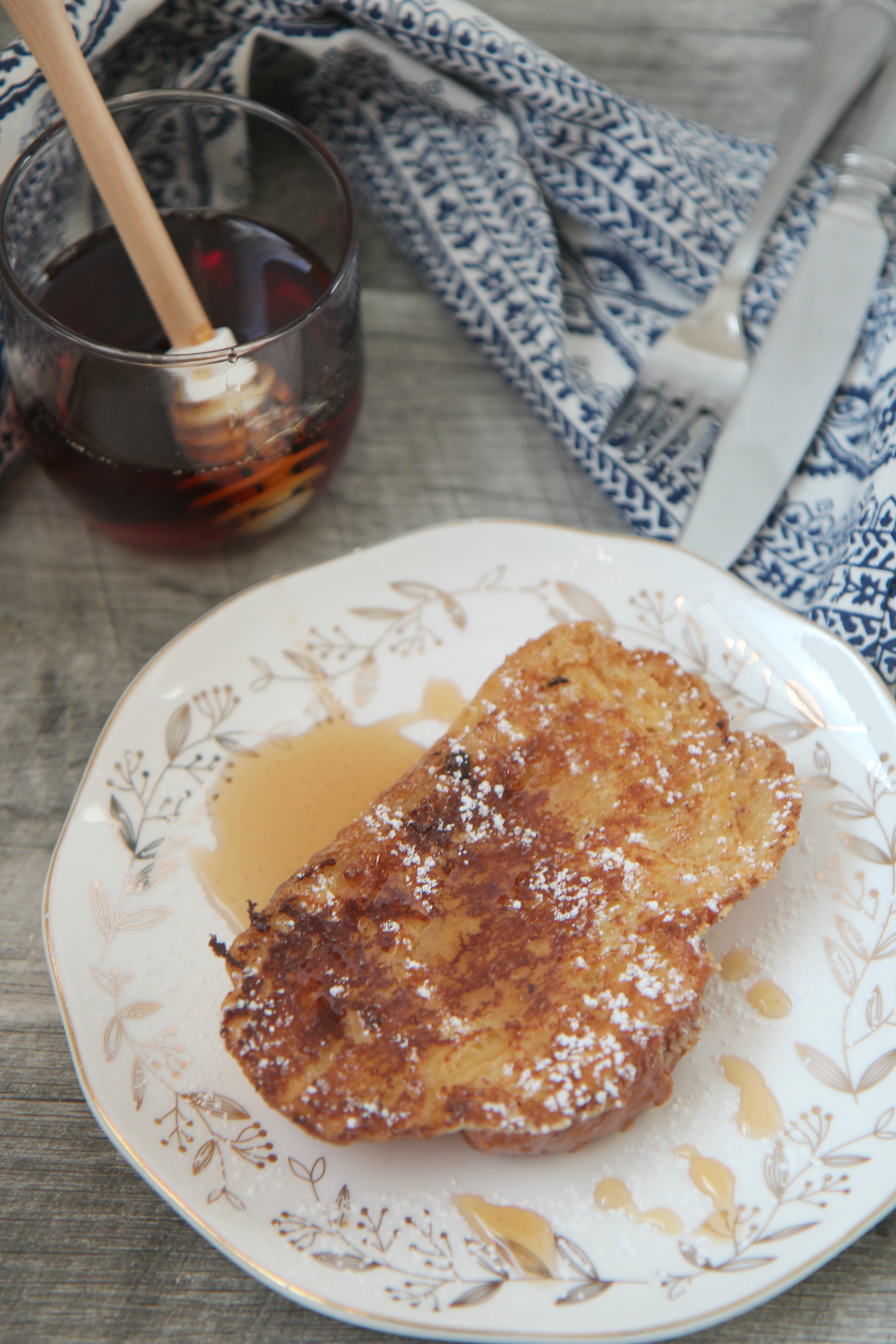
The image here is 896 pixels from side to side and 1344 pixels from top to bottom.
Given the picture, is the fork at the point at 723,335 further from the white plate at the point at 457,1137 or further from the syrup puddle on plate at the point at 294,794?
the syrup puddle on plate at the point at 294,794

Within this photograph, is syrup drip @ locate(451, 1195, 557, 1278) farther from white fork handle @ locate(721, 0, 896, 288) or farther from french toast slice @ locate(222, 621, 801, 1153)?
white fork handle @ locate(721, 0, 896, 288)

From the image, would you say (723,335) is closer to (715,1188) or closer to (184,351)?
(184,351)

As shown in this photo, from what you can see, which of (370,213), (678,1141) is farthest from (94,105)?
(678,1141)

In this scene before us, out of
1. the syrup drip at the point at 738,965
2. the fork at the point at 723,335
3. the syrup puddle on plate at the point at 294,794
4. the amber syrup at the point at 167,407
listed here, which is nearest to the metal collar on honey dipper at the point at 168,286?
the amber syrup at the point at 167,407

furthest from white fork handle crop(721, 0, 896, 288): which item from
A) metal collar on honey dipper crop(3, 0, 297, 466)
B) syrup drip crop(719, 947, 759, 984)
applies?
syrup drip crop(719, 947, 759, 984)

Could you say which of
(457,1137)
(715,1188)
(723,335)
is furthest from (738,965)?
(723,335)
